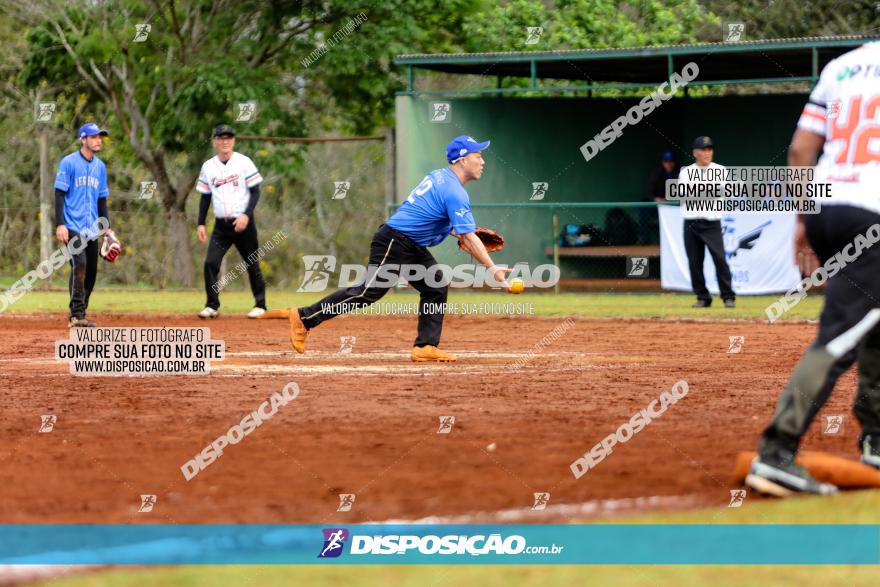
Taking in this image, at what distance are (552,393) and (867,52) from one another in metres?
4.28

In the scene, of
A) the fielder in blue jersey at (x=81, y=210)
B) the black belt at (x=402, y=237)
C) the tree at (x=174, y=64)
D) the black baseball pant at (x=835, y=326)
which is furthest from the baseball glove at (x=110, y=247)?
the black baseball pant at (x=835, y=326)

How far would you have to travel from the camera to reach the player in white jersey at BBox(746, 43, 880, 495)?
6.33 metres

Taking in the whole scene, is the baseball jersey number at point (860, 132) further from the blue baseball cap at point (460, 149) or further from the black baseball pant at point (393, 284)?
the black baseball pant at point (393, 284)

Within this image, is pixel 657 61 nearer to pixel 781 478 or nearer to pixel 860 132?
pixel 860 132

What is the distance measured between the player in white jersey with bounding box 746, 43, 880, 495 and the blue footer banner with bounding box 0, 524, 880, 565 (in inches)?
25.9

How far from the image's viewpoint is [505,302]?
22109 millimetres

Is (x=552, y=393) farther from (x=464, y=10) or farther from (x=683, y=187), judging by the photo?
(x=464, y=10)

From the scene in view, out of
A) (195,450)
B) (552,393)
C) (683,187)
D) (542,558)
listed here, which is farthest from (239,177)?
(542,558)

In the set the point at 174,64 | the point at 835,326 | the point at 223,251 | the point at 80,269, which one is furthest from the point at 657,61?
the point at 835,326

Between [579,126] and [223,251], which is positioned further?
[579,126]

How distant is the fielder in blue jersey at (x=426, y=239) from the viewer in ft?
39.0

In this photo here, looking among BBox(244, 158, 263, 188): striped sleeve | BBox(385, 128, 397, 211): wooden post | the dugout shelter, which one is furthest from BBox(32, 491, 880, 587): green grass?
BBox(385, 128, 397, 211): wooden post

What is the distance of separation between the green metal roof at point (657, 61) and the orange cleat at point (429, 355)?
1176cm

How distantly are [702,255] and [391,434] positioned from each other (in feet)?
41.2
